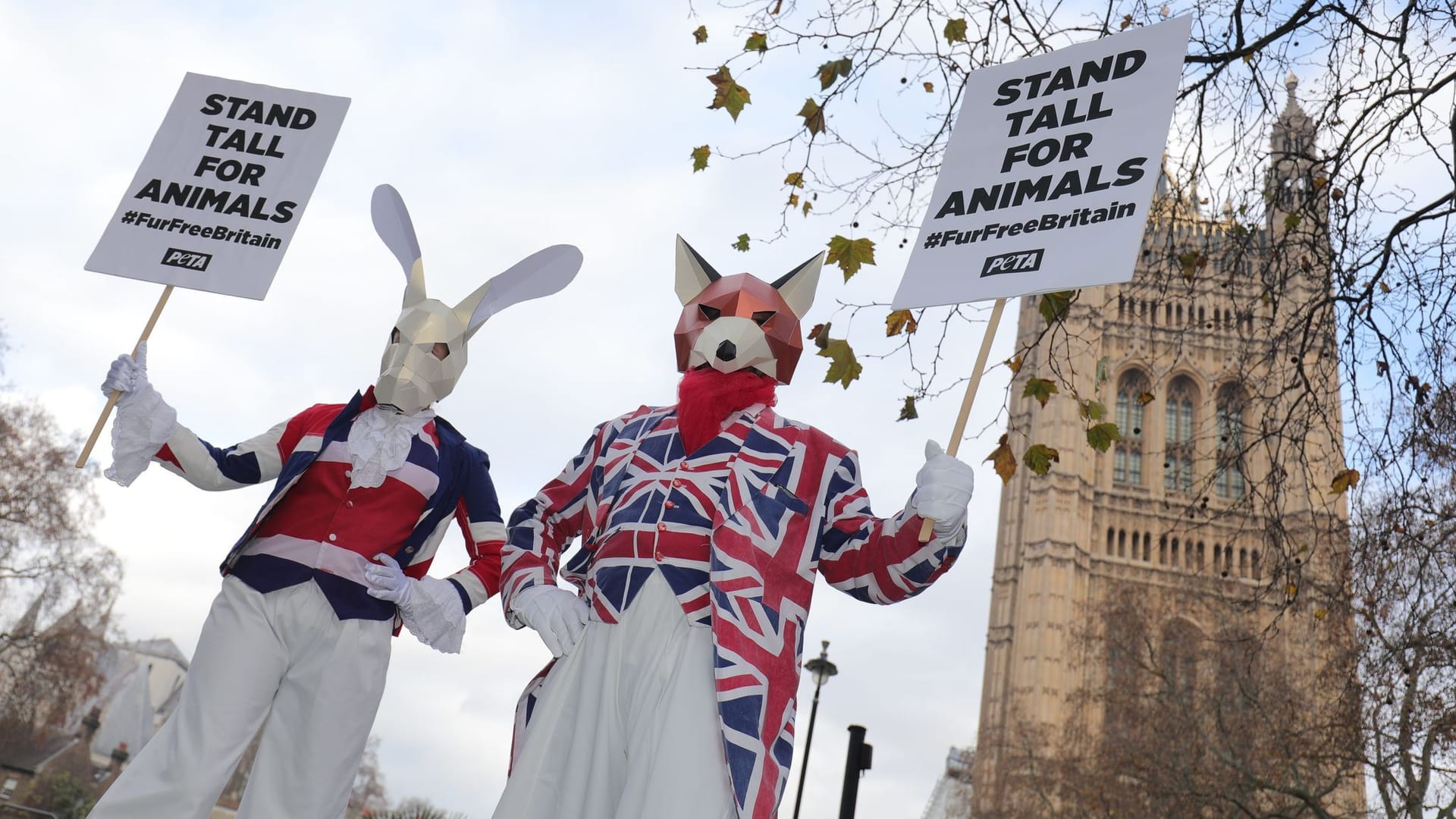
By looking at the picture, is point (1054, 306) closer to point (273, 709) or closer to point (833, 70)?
point (833, 70)

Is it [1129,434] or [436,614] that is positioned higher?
[1129,434]

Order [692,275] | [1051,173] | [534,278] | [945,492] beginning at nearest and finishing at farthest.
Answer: [945,492]
[1051,173]
[692,275]
[534,278]

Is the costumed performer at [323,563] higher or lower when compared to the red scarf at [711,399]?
lower

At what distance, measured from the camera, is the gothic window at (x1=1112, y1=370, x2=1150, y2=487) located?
49.5 meters

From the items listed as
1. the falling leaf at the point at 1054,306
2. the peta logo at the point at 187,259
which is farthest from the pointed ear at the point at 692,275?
the peta logo at the point at 187,259

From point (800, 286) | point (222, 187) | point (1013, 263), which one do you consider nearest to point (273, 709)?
point (222, 187)

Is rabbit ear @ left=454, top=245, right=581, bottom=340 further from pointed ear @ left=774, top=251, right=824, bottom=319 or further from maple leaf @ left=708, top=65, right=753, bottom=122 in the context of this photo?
maple leaf @ left=708, top=65, right=753, bottom=122

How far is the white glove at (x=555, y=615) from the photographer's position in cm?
327

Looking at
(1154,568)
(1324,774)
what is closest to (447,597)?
(1324,774)

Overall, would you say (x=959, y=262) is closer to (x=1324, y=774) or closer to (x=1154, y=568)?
(x=1324, y=774)

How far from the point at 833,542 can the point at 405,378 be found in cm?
158

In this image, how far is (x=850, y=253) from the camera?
5.27 metres

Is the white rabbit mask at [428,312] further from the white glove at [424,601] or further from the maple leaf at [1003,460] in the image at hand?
the maple leaf at [1003,460]

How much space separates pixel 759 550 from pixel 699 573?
17 centimetres
